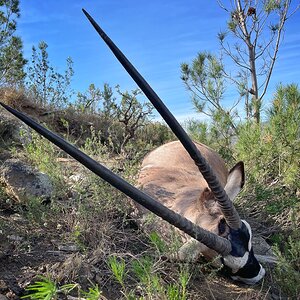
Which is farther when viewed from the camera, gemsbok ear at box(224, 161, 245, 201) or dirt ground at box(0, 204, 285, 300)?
gemsbok ear at box(224, 161, 245, 201)

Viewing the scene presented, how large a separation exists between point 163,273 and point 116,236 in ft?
2.28

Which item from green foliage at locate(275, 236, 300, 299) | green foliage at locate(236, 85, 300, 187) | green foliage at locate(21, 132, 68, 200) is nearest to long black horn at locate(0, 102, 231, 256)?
green foliage at locate(275, 236, 300, 299)

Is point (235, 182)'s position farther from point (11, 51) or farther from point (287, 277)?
point (11, 51)

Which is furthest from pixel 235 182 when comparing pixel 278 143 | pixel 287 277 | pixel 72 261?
pixel 278 143

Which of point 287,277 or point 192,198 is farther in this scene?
point 192,198

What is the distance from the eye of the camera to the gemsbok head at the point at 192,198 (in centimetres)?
220

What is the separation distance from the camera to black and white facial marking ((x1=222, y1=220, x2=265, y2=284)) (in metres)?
2.96

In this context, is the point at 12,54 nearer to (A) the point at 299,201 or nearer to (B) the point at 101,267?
(A) the point at 299,201

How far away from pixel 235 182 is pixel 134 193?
1.53 metres

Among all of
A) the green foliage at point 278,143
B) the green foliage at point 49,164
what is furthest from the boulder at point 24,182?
the green foliage at point 278,143

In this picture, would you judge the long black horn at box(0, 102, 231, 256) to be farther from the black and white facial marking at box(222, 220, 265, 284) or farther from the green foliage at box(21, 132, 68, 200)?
the green foliage at box(21, 132, 68, 200)

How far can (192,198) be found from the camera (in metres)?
3.85

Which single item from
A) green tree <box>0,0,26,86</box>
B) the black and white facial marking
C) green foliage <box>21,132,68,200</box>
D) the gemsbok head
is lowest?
the black and white facial marking

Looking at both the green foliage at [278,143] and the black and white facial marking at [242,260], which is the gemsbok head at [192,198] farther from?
the green foliage at [278,143]
